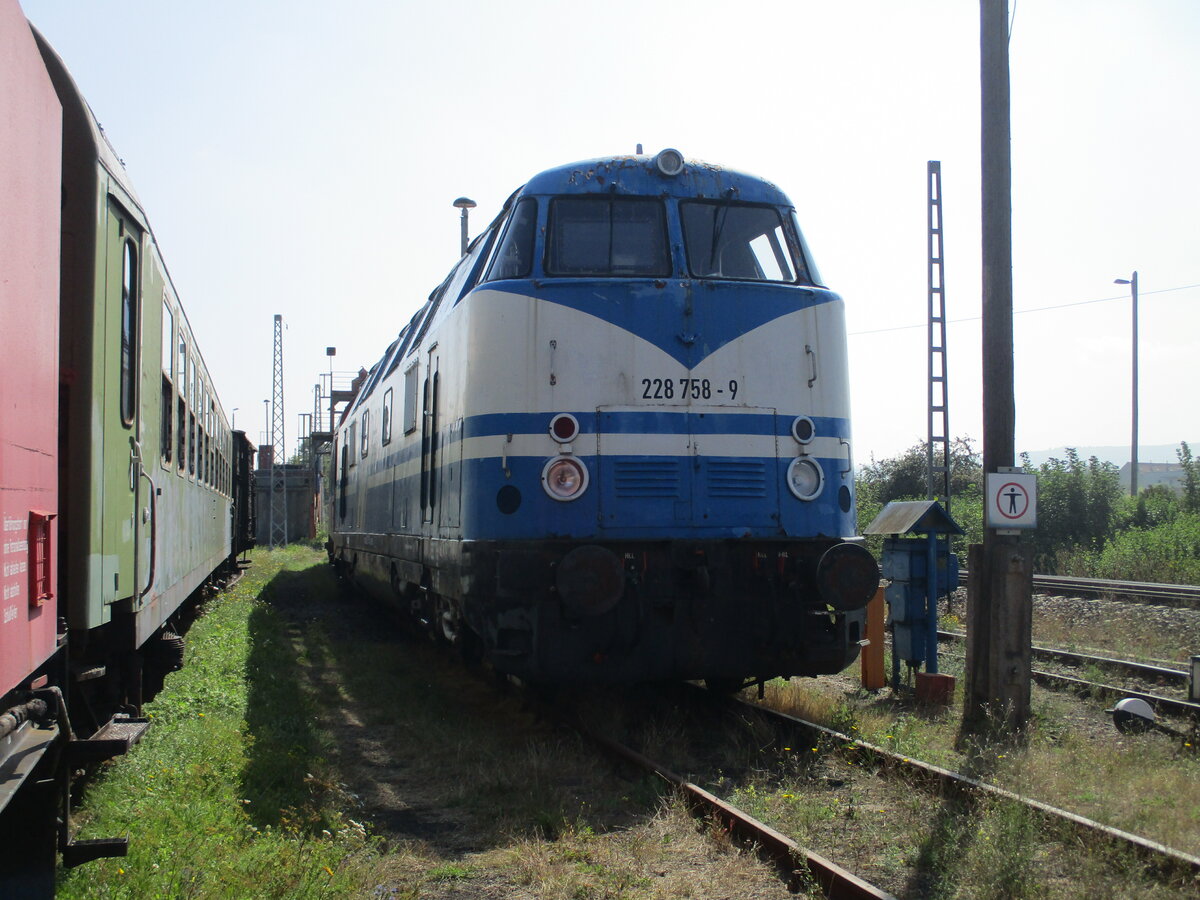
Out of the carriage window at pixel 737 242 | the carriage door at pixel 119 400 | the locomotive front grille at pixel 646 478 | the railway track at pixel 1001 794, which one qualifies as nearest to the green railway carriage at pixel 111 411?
the carriage door at pixel 119 400

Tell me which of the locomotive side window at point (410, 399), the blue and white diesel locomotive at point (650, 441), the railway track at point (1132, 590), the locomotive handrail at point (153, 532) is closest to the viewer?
the locomotive handrail at point (153, 532)

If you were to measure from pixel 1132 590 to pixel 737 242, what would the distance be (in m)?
11.2

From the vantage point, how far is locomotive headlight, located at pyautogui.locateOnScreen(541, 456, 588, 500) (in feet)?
22.2

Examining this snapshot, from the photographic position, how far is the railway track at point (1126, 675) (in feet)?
26.7

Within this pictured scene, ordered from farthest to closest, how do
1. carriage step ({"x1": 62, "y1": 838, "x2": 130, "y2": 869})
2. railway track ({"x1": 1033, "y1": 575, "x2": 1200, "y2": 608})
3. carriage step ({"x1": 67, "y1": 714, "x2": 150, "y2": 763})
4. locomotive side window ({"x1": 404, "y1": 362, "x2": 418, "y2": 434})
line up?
railway track ({"x1": 1033, "y1": 575, "x2": 1200, "y2": 608}), locomotive side window ({"x1": 404, "y1": 362, "x2": 418, "y2": 434}), carriage step ({"x1": 67, "y1": 714, "x2": 150, "y2": 763}), carriage step ({"x1": 62, "y1": 838, "x2": 130, "y2": 869})

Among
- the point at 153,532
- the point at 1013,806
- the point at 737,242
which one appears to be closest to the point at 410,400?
the point at 737,242

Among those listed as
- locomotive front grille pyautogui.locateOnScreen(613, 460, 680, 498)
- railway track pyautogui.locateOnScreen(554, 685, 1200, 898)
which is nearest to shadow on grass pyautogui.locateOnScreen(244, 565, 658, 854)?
railway track pyautogui.locateOnScreen(554, 685, 1200, 898)

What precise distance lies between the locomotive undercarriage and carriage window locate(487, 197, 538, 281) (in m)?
1.87

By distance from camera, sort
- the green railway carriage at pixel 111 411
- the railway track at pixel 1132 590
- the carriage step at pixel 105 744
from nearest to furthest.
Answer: the carriage step at pixel 105 744 → the green railway carriage at pixel 111 411 → the railway track at pixel 1132 590

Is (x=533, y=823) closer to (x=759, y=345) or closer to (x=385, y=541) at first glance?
(x=759, y=345)

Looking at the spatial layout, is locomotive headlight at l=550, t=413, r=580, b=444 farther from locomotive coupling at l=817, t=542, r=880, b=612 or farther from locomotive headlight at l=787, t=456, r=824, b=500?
locomotive coupling at l=817, t=542, r=880, b=612

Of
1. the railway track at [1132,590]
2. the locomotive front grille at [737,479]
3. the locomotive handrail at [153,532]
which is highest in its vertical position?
the locomotive front grille at [737,479]

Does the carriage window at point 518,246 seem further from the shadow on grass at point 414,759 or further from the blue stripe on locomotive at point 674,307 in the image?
the shadow on grass at point 414,759

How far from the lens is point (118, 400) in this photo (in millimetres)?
4695
